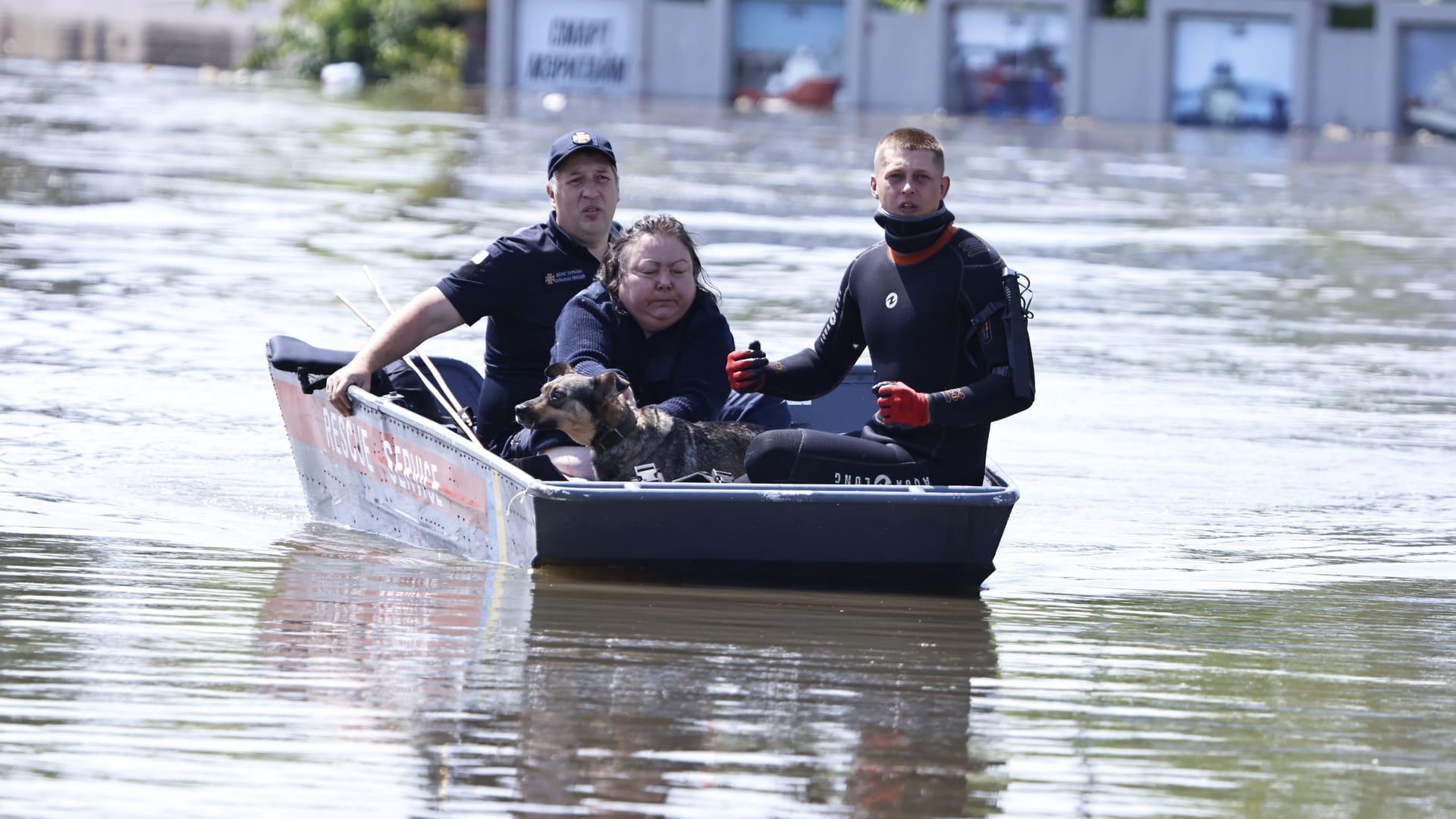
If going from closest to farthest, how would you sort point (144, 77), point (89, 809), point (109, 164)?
point (89, 809) < point (109, 164) < point (144, 77)

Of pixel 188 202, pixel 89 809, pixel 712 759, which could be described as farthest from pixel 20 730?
pixel 188 202

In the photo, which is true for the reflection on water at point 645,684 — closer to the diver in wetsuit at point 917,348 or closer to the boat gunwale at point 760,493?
the boat gunwale at point 760,493

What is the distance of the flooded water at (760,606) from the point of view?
5539 mm

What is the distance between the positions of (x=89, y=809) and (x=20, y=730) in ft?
2.30

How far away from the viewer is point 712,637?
7.04 meters

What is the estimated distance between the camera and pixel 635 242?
7.77 m

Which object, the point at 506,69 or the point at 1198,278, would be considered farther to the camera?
the point at 506,69

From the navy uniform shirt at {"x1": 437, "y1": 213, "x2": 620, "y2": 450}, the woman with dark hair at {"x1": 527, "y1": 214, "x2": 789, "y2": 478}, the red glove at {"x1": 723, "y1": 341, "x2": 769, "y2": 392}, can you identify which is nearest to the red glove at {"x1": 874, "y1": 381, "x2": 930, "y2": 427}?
the red glove at {"x1": 723, "y1": 341, "x2": 769, "y2": 392}

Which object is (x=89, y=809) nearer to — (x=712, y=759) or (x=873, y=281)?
(x=712, y=759)

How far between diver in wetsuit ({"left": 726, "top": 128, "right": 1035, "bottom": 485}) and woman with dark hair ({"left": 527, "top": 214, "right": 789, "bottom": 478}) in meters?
0.31

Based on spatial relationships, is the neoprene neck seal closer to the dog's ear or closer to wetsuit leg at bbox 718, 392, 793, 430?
the dog's ear

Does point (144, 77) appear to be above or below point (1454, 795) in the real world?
above

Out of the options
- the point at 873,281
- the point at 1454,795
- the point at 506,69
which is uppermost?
the point at 506,69

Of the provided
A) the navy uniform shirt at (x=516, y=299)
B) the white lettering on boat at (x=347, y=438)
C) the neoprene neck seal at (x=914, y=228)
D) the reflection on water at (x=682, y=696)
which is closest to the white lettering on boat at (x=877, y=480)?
the reflection on water at (x=682, y=696)
